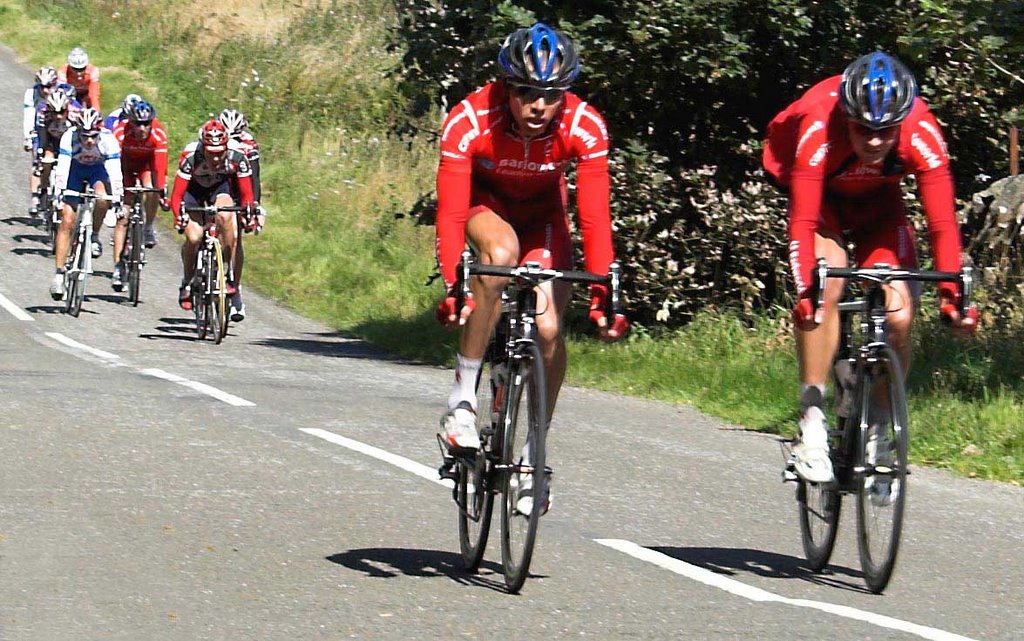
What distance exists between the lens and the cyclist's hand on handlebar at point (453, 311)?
6180 millimetres

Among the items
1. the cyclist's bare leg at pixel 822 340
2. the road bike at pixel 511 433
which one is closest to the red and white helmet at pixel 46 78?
the road bike at pixel 511 433

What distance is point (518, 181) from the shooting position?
6.81 m

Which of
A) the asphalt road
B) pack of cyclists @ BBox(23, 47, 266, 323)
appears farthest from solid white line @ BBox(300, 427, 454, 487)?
pack of cyclists @ BBox(23, 47, 266, 323)

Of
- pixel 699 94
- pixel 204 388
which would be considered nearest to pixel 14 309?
pixel 204 388

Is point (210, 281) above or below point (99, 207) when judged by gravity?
below

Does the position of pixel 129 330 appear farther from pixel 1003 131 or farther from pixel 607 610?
pixel 607 610

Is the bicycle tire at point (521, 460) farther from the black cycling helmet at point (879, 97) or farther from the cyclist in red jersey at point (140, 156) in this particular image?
the cyclist in red jersey at point (140, 156)

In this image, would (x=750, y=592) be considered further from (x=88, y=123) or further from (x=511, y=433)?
(x=88, y=123)

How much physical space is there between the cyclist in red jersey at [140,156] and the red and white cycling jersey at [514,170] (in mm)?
13503

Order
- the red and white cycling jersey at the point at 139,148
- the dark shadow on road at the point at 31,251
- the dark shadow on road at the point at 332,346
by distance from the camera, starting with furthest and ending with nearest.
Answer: the dark shadow on road at the point at 31,251
the red and white cycling jersey at the point at 139,148
the dark shadow on road at the point at 332,346

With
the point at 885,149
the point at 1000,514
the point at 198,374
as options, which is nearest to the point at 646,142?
the point at 198,374

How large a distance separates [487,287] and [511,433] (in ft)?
1.86

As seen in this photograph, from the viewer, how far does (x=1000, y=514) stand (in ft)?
28.2

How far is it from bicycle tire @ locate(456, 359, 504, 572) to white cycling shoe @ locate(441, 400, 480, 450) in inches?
2.1
